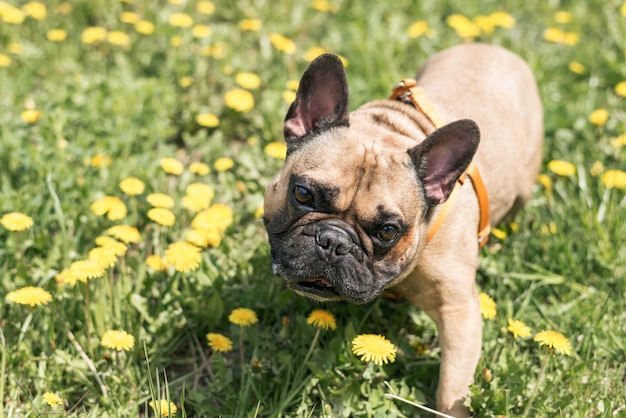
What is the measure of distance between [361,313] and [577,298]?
1.47 metres

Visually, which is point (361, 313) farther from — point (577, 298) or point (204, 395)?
point (577, 298)

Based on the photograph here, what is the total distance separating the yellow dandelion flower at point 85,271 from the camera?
13.1ft

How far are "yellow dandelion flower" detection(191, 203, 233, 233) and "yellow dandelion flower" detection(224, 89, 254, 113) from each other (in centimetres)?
128

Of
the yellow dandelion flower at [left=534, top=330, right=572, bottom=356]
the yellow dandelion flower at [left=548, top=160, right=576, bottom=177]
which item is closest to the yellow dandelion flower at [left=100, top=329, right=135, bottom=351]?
the yellow dandelion flower at [left=534, top=330, right=572, bottom=356]

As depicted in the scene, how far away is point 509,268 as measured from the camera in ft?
17.6

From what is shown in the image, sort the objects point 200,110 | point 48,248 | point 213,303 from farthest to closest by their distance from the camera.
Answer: point 200,110
point 48,248
point 213,303

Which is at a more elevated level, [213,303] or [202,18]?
[202,18]

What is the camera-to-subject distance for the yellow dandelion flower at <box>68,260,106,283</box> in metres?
3.99

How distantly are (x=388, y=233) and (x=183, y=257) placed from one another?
46.4 inches

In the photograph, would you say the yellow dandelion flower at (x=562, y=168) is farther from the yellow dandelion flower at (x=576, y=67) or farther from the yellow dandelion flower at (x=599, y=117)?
the yellow dandelion flower at (x=576, y=67)

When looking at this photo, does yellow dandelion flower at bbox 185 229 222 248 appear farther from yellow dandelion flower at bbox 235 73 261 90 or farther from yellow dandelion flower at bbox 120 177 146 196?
yellow dandelion flower at bbox 235 73 261 90

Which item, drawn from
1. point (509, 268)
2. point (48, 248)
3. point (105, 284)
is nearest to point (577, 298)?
point (509, 268)

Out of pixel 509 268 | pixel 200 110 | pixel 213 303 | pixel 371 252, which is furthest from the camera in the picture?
pixel 200 110

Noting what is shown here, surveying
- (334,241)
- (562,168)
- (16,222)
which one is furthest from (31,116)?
(562,168)
